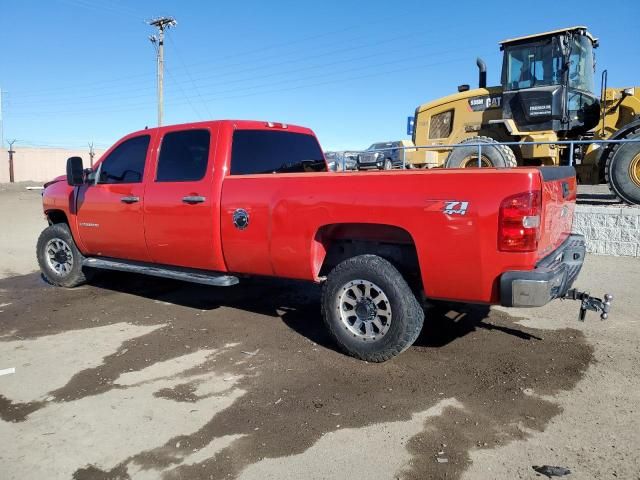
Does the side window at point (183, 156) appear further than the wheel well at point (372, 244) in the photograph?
Yes

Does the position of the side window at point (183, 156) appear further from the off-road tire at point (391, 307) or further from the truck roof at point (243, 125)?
the off-road tire at point (391, 307)

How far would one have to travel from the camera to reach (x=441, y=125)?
12.7 m

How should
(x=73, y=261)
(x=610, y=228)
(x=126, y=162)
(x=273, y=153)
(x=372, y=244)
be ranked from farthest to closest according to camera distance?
1. (x=610, y=228)
2. (x=73, y=261)
3. (x=126, y=162)
4. (x=273, y=153)
5. (x=372, y=244)

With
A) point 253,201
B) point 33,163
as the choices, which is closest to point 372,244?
point 253,201

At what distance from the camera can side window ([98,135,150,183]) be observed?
586 cm

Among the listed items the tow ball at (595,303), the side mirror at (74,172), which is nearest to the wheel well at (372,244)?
the tow ball at (595,303)

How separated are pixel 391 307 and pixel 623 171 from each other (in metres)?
6.53

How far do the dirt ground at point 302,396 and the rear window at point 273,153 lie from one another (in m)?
1.60

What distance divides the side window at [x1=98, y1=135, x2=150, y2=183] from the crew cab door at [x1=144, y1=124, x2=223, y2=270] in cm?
29

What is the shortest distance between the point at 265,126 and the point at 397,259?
2.33m

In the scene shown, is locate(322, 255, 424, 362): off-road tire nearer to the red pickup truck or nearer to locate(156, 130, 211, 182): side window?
the red pickup truck

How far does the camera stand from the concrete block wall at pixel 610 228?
311 inches

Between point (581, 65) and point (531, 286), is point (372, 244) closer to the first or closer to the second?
point (531, 286)

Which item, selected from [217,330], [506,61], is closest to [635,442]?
[217,330]
